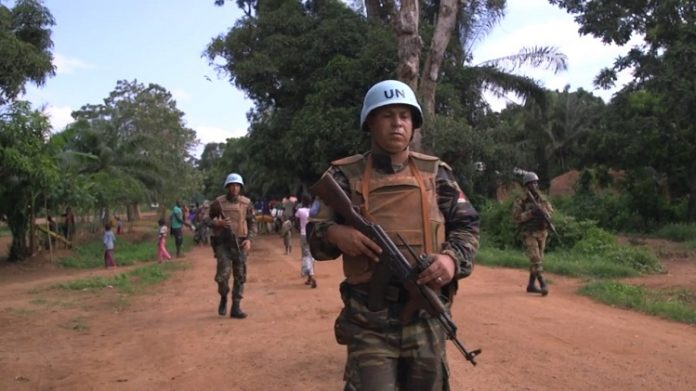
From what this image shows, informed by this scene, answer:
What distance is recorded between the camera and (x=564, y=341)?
6.49m

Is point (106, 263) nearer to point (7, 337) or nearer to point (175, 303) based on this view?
point (175, 303)

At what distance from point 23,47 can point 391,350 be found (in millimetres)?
14995

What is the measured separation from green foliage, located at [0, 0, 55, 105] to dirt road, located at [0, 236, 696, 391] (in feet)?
21.1

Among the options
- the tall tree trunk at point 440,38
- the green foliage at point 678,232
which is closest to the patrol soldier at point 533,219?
the tall tree trunk at point 440,38

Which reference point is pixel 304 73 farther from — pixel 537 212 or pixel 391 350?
pixel 391 350

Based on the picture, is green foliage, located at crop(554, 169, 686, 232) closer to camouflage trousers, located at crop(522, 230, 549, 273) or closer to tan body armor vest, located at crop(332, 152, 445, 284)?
camouflage trousers, located at crop(522, 230, 549, 273)

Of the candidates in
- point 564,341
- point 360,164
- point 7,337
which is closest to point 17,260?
point 7,337

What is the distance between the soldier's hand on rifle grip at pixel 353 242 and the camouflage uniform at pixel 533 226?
7.03 meters

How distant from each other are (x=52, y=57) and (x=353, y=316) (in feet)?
53.8

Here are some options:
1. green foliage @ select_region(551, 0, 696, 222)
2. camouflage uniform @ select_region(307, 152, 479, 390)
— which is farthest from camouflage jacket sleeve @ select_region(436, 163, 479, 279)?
green foliage @ select_region(551, 0, 696, 222)

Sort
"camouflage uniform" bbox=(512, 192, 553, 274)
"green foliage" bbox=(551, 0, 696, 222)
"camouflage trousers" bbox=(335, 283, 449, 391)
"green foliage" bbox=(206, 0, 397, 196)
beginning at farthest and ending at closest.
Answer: "green foliage" bbox=(206, 0, 397, 196) < "green foliage" bbox=(551, 0, 696, 222) < "camouflage uniform" bbox=(512, 192, 553, 274) < "camouflage trousers" bbox=(335, 283, 449, 391)

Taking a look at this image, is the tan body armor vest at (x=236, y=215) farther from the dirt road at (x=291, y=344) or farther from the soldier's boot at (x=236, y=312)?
the dirt road at (x=291, y=344)

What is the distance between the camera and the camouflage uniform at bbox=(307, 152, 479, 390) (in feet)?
9.31

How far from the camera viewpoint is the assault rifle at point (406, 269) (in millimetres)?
2742
